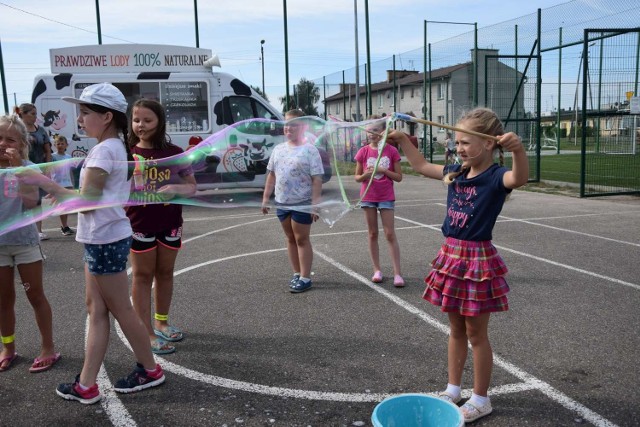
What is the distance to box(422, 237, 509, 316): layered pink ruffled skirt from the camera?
320 centimetres

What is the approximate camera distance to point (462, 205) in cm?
335

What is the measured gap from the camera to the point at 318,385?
379 centimetres

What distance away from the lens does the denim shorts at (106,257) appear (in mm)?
3439

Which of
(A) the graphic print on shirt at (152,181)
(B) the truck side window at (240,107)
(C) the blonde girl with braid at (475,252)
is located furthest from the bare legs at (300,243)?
(B) the truck side window at (240,107)

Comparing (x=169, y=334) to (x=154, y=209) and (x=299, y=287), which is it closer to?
(x=154, y=209)

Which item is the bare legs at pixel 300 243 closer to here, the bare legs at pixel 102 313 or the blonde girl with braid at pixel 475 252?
the bare legs at pixel 102 313

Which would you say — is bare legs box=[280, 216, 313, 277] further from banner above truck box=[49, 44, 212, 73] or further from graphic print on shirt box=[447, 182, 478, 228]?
banner above truck box=[49, 44, 212, 73]

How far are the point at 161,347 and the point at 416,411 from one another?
2.29 metres

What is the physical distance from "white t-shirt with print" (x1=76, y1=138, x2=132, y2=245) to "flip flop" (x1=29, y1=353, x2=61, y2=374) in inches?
51.6

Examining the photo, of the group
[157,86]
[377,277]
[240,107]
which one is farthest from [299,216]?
[157,86]

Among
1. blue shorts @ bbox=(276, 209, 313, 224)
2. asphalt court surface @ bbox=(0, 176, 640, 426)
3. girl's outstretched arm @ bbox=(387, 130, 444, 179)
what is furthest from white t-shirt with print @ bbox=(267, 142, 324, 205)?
girl's outstretched arm @ bbox=(387, 130, 444, 179)

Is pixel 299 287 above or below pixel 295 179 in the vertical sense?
below

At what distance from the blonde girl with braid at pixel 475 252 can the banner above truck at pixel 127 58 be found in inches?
465

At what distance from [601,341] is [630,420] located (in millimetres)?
1257
